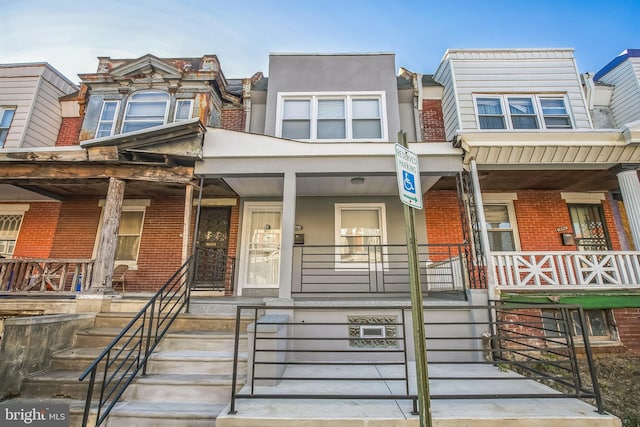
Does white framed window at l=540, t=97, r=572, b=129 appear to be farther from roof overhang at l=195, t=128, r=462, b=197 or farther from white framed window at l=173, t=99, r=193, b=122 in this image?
white framed window at l=173, t=99, r=193, b=122

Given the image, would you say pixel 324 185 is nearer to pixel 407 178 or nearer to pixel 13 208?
pixel 407 178

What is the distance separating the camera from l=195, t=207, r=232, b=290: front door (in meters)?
8.35

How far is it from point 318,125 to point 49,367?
7042 millimetres

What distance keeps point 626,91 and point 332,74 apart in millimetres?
9100

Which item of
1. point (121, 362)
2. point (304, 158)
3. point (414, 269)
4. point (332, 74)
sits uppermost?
point (332, 74)

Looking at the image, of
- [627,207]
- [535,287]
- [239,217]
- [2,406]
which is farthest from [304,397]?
[627,207]

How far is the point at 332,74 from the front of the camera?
8.53m

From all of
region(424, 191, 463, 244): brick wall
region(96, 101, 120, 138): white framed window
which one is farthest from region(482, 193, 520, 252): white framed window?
region(96, 101, 120, 138): white framed window

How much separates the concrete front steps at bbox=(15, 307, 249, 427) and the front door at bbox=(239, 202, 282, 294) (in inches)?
116

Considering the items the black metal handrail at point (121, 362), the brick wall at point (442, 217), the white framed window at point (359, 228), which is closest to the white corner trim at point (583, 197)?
the brick wall at point (442, 217)

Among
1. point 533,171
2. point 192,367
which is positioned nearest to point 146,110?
point 192,367

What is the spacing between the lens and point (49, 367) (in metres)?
4.52

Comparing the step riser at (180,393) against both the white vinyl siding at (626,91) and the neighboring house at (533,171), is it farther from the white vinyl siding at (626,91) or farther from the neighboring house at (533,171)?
the white vinyl siding at (626,91)

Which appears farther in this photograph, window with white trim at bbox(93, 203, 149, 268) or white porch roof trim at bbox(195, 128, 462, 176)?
window with white trim at bbox(93, 203, 149, 268)
